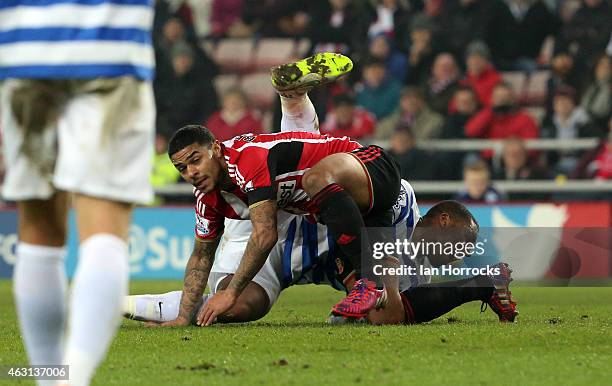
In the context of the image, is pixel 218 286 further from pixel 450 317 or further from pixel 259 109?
pixel 259 109

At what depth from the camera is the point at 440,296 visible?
643cm

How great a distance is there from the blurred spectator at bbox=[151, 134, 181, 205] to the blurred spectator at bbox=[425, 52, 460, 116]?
10.0 feet

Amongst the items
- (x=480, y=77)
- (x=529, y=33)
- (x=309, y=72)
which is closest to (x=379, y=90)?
(x=480, y=77)

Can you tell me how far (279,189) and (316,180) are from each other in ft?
0.73

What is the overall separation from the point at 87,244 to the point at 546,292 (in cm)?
680

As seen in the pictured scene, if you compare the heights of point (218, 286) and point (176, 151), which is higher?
point (176, 151)

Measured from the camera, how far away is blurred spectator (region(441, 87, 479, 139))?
13.2m

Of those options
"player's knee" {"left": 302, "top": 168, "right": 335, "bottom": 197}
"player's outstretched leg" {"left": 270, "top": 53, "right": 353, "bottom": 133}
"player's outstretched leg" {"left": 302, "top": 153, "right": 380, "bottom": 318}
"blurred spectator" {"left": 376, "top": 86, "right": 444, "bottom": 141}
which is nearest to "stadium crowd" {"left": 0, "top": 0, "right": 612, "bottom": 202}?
"blurred spectator" {"left": 376, "top": 86, "right": 444, "bottom": 141}

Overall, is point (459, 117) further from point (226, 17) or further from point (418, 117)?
point (226, 17)

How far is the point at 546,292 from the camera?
379 inches

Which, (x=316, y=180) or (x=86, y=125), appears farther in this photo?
(x=316, y=180)

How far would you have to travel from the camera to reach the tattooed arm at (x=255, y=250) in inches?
241

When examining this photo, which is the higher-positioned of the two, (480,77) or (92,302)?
(480,77)

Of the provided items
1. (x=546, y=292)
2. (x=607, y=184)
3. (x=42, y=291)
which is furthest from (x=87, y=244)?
(x=607, y=184)
